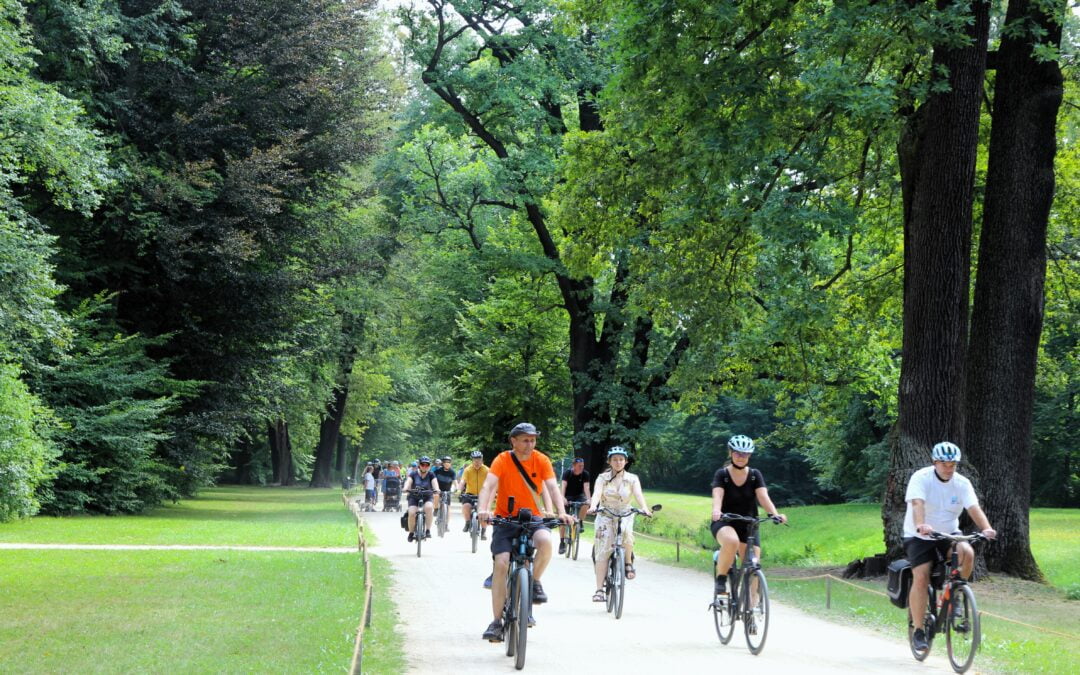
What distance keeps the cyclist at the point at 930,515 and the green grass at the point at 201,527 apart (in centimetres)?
1581

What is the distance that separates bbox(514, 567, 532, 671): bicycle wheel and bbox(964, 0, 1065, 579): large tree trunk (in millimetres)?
11243

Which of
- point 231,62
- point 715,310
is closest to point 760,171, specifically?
point 715,310

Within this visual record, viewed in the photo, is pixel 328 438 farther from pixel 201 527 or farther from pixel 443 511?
pixel 443 511

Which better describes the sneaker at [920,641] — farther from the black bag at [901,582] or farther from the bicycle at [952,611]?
the black bag at [901,582]

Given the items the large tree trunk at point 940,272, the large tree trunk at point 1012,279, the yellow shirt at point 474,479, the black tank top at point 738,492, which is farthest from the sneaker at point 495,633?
the yellow shirt at point 474,479

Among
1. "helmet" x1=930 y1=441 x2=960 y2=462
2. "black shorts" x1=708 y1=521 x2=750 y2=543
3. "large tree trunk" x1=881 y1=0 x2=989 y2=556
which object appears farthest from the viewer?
"large tree trunk" x1=881 y1=0 x2=989 y2=556

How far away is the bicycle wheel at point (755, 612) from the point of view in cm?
Answer: 1094

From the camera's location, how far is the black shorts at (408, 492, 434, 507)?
23922 millimetres

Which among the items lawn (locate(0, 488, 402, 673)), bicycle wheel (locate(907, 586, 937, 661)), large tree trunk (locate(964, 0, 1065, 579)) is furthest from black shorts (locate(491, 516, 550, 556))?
large tree trunk (locate(964, 0, 1065, 579))

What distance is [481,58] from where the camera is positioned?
3419cm

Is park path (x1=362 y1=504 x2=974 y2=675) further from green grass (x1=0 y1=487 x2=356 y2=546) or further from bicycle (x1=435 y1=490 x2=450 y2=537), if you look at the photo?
bicycle (x1=435 y1=490 x2=450 y2=537)

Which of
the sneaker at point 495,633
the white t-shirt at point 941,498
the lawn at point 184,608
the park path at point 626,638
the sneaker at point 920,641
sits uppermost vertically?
the white t-shirt at point 941,498

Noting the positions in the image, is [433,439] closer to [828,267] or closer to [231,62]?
[231,62]

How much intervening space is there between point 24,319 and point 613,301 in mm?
16409
